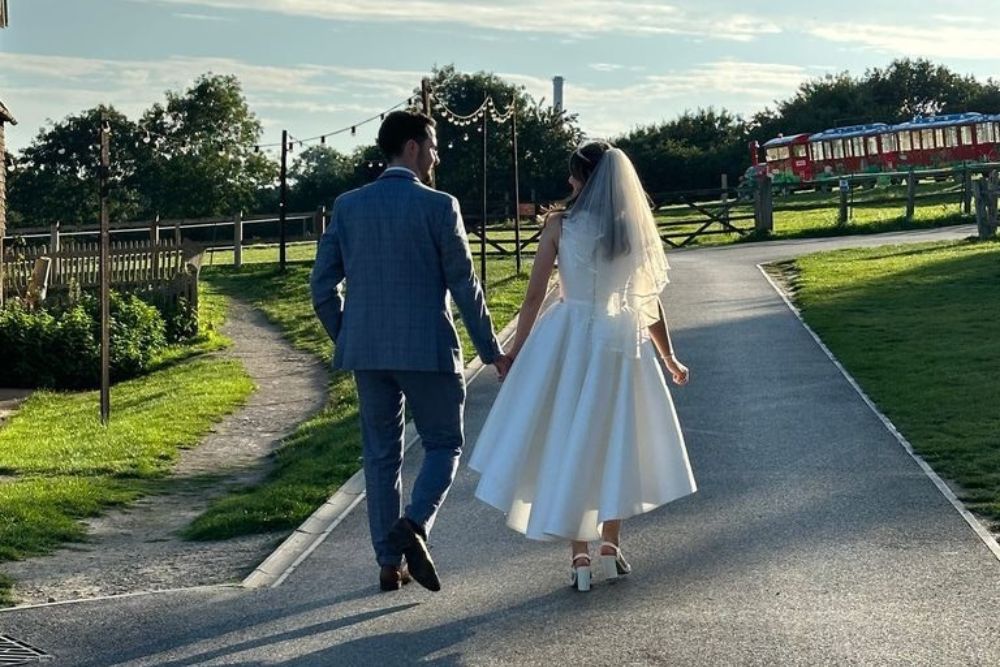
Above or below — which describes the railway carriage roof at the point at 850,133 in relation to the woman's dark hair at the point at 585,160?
above

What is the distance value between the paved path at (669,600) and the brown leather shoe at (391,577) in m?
0.06

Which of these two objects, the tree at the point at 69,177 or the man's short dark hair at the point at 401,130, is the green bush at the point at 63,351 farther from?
the tree at the point at 69,177

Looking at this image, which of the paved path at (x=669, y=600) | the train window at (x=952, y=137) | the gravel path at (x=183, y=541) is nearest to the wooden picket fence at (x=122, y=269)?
the gravel path at (x=183, y=541)

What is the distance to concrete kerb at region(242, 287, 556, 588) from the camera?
8.25 m

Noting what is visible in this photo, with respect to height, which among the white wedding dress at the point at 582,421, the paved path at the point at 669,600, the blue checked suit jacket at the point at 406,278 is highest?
the blue checked suit jacket at the point at 406,278

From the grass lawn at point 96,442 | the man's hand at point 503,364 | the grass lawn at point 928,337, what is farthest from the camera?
the grass lawn at point 96,442

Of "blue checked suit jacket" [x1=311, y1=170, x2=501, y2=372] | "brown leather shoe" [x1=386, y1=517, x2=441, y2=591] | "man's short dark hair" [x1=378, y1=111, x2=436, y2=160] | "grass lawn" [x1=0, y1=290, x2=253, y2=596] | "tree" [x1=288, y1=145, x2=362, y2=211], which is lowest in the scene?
"grass lawn" [x1=0, y1=290, x2=253, y2=596]

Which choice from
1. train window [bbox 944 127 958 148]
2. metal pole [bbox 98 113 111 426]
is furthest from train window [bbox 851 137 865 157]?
metal pole [bbox 98 113 111 426]

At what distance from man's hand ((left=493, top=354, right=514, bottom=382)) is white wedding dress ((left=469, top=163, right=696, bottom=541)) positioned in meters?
0.03

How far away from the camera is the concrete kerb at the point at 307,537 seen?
825 cm

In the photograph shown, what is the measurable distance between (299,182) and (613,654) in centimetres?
7251

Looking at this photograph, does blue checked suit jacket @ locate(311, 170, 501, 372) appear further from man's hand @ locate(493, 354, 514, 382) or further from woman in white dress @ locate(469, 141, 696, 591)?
woman in white dress @ locate(469, 141, 696, 591)

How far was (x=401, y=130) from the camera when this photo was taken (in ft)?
24.0

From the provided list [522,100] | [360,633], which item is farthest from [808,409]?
[522,100]
